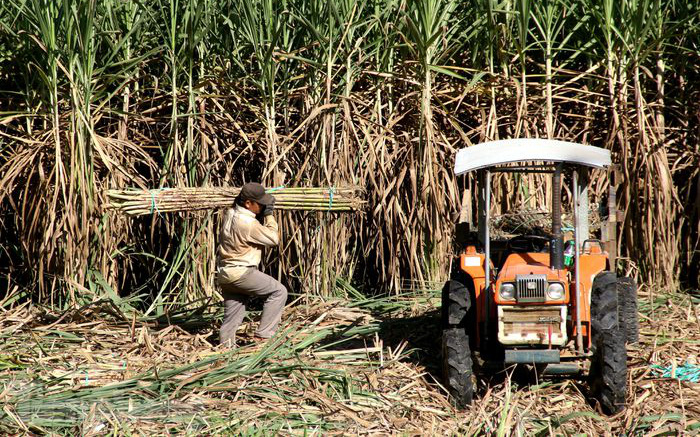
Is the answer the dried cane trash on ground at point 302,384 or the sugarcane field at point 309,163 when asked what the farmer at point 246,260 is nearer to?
the sugarcane field at point 309,163

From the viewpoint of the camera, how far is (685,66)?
762 cm

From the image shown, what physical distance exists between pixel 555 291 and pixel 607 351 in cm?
44

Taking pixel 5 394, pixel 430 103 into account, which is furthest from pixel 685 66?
pixel 5 394

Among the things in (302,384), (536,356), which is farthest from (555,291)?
(302,384)

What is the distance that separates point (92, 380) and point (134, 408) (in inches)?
35.1

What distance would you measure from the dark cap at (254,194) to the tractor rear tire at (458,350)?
1.73 m

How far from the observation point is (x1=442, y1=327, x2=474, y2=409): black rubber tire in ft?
15.7

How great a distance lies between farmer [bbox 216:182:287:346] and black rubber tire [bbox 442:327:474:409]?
177 cm

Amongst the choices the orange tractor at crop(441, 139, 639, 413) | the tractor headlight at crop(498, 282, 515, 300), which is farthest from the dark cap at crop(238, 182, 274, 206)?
the tractor headlight at crop(498, 282, 515, 300)

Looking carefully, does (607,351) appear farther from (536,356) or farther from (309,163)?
(309,163)

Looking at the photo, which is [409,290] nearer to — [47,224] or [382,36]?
[382,36]

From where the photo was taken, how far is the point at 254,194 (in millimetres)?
6070

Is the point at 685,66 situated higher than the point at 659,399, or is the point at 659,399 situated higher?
the point at 685,66

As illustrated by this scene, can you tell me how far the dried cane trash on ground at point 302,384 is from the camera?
4469 mm
